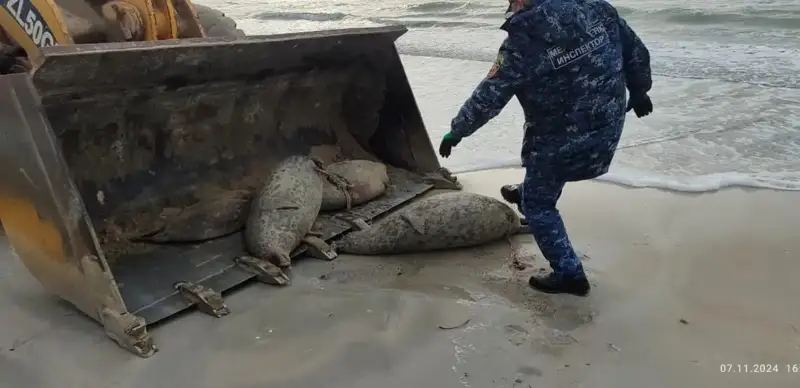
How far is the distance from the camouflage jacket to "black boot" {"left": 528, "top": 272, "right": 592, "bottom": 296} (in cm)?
41

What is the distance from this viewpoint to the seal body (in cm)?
317

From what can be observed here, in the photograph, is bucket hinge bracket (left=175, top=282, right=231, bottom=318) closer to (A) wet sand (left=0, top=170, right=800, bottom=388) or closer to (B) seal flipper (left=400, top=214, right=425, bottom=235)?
(A) wet sand (left=0, top=170, right=800, bottom=388)

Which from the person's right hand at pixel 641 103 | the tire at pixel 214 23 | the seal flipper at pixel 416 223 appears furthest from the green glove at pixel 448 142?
the tire at pixel 214 23

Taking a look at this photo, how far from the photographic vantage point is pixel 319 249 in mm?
3273

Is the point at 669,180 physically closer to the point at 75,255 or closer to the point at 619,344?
the point at 619,344

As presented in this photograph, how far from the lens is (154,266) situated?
2971 mm

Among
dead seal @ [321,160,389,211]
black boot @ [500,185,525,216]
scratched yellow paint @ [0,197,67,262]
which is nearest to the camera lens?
scratched yellow paint @ [0,197,67,262]

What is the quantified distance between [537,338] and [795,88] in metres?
5.33

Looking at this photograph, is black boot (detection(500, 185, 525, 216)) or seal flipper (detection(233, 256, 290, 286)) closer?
seal flipper (detection(233, 256, 290, 286))

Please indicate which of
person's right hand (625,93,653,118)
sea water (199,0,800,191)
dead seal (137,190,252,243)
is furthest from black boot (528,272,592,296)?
sea water (199,0,800,191)

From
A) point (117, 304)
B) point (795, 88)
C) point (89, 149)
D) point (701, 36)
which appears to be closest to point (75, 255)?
point (117, 304)

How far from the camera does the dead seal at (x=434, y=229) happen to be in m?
3.34

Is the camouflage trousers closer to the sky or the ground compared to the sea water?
closer to the sky

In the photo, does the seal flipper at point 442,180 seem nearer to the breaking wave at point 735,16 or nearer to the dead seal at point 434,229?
the dead seal at point 434,229
